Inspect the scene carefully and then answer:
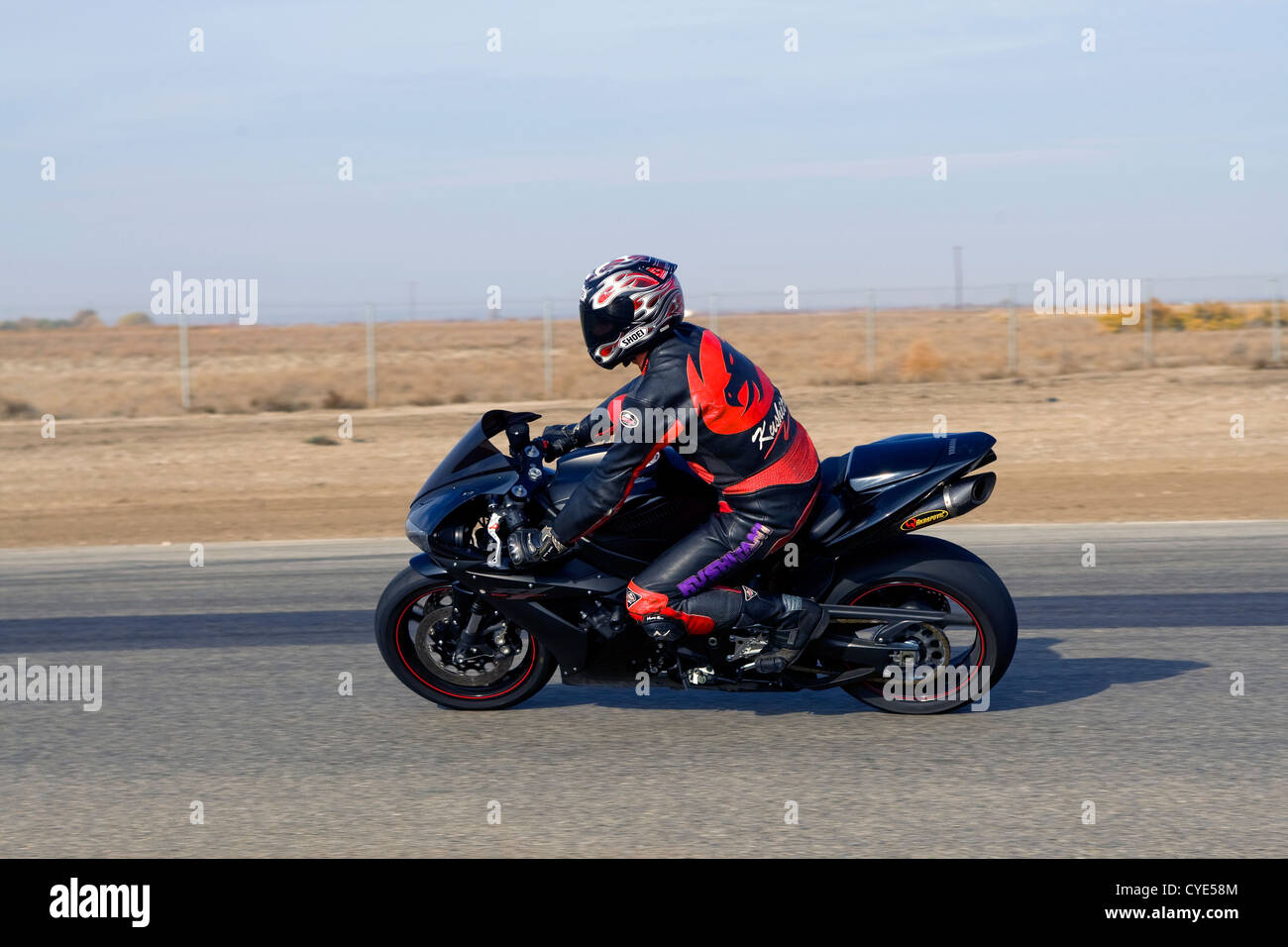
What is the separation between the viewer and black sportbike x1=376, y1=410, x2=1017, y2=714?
5938 mm

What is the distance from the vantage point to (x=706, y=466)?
580cm

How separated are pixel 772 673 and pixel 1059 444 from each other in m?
15.7

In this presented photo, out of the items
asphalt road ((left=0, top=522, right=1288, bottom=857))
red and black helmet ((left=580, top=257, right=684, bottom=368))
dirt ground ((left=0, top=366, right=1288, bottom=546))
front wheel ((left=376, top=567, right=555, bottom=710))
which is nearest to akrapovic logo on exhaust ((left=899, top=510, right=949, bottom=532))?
asphalt road ((left=0, top=522, right=1288, bottom=857))

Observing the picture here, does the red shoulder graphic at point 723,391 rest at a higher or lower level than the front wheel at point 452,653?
higher

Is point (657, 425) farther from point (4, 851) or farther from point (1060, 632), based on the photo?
point (1060, 632)

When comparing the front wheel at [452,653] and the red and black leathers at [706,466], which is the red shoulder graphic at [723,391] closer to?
the red and black leathers at [706,466]

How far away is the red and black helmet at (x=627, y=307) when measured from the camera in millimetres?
5691

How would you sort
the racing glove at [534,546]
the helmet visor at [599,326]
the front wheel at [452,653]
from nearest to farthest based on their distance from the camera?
the helmet visor at [599,326], the racing glove at [534,546], the front wheel at [452,653]

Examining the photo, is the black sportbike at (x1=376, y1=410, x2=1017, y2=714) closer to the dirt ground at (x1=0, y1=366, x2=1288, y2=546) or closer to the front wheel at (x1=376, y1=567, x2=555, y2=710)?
the front wheel at (x1=376, y1=567, x2=555, y2=710)

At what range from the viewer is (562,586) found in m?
6.00

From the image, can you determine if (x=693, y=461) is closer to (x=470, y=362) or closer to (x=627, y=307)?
(x=627, y=307)

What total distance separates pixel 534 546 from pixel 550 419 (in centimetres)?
1831

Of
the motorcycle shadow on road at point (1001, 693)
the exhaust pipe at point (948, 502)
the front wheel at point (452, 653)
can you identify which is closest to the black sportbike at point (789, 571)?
the exhaust pipe at point (948, 502)
